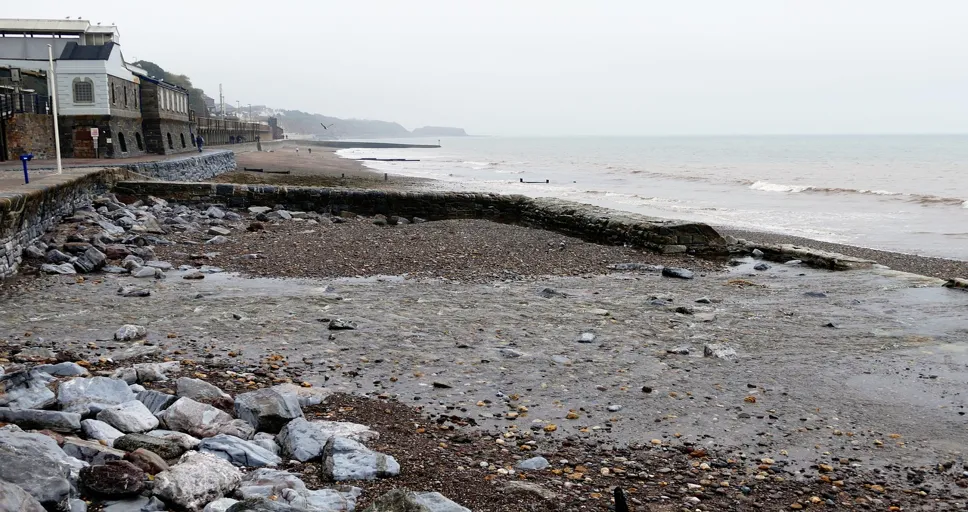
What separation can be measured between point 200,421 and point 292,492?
1149 millimetres

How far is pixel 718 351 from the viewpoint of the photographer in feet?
22.6

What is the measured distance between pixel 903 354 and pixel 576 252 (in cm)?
631

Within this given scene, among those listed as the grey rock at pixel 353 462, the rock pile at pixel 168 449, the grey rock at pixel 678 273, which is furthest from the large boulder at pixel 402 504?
the grey rock at pixel 678 273

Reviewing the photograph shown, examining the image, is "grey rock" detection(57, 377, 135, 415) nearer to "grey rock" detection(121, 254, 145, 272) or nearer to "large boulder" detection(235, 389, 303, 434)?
"large boulder" detection(235, 389, 303, 434)

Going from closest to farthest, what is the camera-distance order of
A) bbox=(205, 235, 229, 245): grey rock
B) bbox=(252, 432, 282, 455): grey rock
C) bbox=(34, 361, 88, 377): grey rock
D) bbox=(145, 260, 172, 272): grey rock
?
1. bbox=(252, 432, 282, 455): grey rock
2. bbox=(34, 361, 88, 377): grey rock
3. bbox=(145, 260, 172, 272): grey rock
4. bbox=(205, 235, 229, 245): grey rock

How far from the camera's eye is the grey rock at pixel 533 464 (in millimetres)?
4395

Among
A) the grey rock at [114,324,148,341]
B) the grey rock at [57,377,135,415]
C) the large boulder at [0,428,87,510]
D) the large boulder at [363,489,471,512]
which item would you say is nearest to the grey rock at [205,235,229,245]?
the grey rock at [114,324,148,341]

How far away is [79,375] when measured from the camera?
211 inches

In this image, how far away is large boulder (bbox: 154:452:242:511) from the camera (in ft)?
11.1

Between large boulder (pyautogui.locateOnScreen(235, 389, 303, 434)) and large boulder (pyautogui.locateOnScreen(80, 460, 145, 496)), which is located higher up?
large boulder (pyautogui.locateOnScreen(80, 460, 145, 496))

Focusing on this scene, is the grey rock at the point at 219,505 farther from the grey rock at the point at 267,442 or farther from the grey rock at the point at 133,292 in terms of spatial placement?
the grey rock at the point at 133,292

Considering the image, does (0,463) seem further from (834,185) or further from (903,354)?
(834,185)

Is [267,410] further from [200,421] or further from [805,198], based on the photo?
[805,198]

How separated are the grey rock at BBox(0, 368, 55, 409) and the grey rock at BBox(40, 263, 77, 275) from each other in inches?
227
